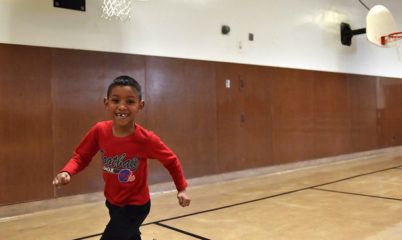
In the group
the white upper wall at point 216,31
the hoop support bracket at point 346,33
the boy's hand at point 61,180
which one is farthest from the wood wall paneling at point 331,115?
the boy's hand at point 61,180

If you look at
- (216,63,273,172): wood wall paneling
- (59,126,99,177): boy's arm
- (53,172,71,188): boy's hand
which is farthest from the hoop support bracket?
(53,172,71,188): boy's hand

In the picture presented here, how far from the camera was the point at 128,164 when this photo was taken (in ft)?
6.66

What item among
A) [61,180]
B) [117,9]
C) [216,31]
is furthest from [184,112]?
[61,180]

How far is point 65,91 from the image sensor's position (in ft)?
14.8

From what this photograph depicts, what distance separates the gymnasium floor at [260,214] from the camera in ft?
10.6

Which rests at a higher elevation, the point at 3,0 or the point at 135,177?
the point at 3,0

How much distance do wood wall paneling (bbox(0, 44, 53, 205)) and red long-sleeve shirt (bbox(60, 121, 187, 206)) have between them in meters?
2.46

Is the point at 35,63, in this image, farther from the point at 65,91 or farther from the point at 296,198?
the point at 296,198

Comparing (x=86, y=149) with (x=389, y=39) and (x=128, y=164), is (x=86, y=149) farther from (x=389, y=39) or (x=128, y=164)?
(x=389, y=39)

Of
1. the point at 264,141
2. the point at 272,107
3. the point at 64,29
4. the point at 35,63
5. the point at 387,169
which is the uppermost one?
the point at 64,29

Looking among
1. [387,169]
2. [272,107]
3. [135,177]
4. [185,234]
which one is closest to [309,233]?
[185,234]

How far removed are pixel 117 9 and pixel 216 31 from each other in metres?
1.72

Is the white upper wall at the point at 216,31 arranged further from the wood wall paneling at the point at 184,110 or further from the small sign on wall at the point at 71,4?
the wood wall paneling at the point at 184,110

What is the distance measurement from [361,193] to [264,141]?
2183 mm
